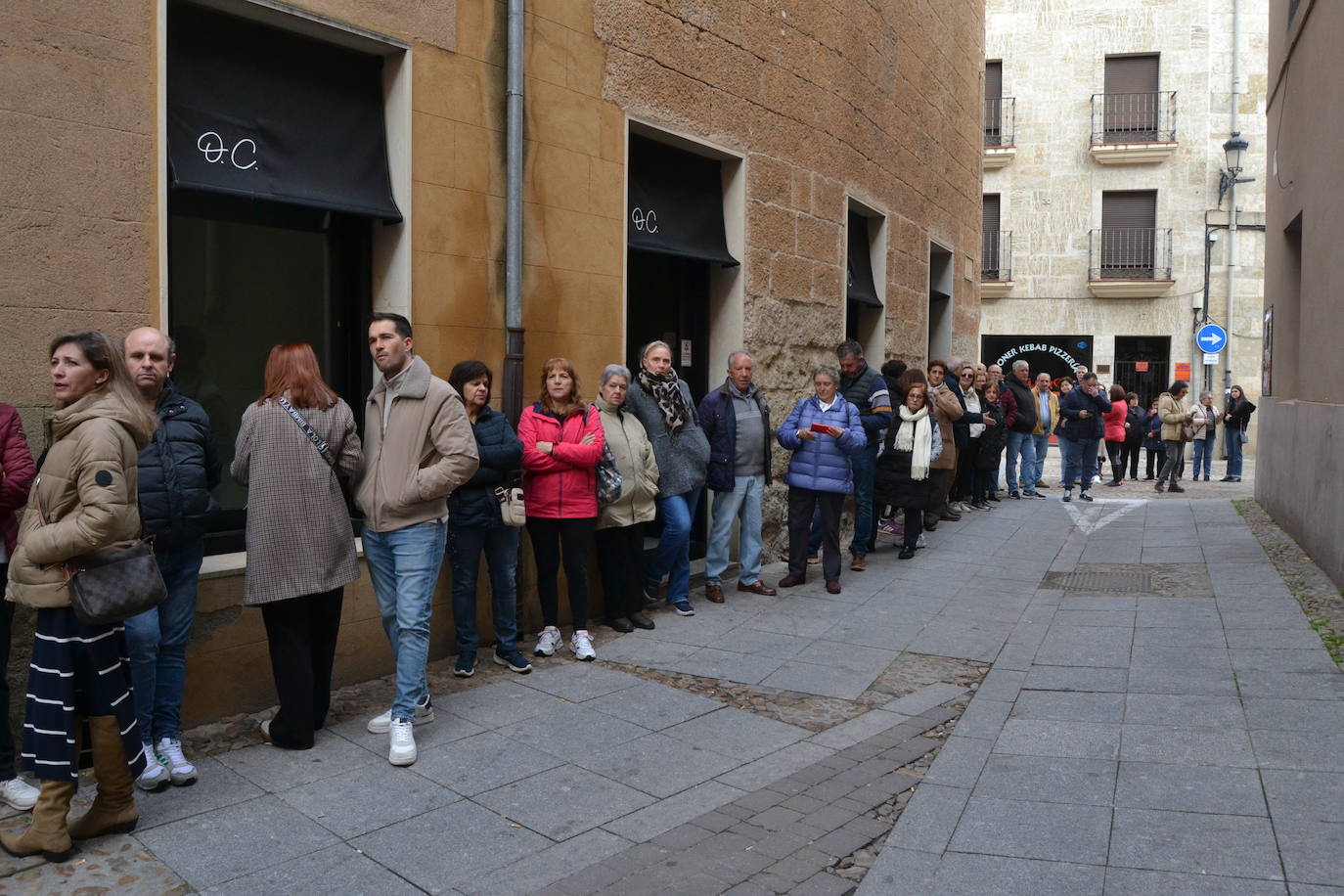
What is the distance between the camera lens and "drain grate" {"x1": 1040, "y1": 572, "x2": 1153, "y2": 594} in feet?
28.0

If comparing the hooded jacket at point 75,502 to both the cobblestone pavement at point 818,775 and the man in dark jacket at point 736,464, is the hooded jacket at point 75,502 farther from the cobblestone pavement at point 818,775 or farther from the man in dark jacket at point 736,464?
the man in dark jacket at point 736,464

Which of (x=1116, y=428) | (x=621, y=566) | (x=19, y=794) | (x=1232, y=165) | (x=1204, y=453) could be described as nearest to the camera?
(x=19, y=794)

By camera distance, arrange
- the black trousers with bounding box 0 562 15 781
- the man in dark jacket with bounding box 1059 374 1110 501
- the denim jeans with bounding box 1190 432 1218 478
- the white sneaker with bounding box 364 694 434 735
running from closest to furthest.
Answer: the black trousers with bounding box 0 562 15 781 < the white sneaker with bounding box 364 694 434 735 < the man in dark jacket with bounding box 1059 374 1110 501 < the denim jeans with bounding box 1190 432 1218 478

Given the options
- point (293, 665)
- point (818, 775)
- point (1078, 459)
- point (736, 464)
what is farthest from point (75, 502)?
point (1078, 459)

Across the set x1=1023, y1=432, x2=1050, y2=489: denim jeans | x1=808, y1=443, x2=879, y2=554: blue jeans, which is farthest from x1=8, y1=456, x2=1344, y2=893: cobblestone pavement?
x1=1023, y1=432, x2=1050, y2=489: denim jeans

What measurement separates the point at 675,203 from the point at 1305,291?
5983mm

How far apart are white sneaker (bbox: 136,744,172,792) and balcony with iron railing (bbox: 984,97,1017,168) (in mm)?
26855

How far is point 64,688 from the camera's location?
13.0 feet

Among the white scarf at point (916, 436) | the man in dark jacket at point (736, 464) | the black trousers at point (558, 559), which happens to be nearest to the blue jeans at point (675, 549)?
the man in dark jacket at point (736, 464)

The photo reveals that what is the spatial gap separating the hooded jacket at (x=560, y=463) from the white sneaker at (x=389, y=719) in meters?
1.53

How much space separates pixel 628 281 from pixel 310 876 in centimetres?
591

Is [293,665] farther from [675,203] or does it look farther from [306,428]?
[675,203]

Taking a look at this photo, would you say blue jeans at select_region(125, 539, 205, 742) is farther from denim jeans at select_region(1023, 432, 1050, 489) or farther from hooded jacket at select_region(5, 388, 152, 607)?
denim jeans at select_region(1023, 432, 1050, 489)

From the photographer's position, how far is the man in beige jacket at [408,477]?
16.7ft
